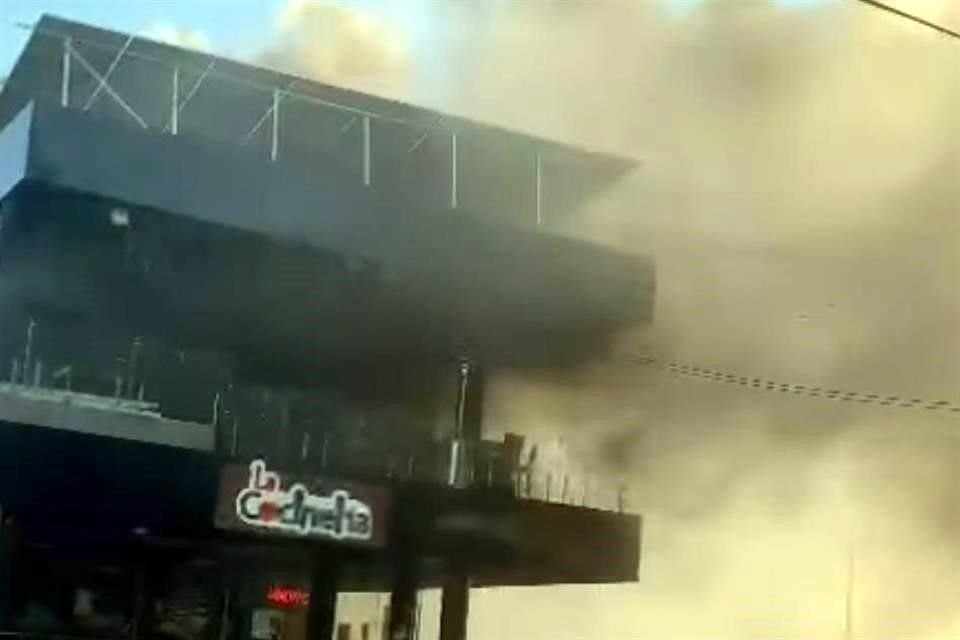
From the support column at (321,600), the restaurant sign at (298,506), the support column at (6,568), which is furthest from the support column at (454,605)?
the support column at (6,568)

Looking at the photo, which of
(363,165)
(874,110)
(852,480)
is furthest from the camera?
(363,165)

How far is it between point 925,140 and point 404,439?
12.9 ft

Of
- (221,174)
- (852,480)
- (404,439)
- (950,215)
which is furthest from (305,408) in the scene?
(950,215)

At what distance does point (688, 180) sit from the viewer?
10.2 metres

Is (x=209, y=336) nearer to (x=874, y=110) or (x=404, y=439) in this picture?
(x=404, y=439)

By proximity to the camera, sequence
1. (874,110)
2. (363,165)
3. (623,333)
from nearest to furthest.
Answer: (874,110), (623,333), (363,165)

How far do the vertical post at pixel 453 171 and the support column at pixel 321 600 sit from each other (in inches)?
105

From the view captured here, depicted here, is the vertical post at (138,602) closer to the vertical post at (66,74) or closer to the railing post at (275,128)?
the railing post at (275,128)

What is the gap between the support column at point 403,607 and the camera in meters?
11.6

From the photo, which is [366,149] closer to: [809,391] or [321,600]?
[321,600]

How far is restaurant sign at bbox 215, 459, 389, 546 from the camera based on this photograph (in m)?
9.80

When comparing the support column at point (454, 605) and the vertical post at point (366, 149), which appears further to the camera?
the vertical post at point (366, 149)

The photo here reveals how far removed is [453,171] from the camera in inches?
462

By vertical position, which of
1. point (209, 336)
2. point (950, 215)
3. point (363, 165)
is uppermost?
point (363, 165)
